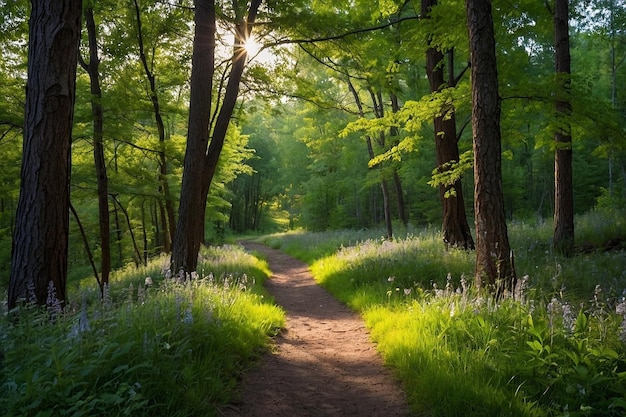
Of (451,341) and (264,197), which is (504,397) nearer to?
(451,341)

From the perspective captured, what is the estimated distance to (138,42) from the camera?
12102 mm

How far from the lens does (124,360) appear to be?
3156mm

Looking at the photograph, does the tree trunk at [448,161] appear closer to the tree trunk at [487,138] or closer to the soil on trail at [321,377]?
the soil on trail at [321,377]

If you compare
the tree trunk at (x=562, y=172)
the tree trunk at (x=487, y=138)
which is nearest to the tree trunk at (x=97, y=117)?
the tree trunk at (x=487, y=138)

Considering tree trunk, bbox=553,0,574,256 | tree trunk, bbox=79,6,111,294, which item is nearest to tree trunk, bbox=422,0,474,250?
tree trunk, bbox=553,0,574,256

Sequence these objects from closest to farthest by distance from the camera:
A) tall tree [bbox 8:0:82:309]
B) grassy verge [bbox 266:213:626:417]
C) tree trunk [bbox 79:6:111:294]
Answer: grassy verge [bbox 266:213:626:417] → tall tree [bbox 8:0:82:309] → tree trunk [bbox 79:6:111:294]

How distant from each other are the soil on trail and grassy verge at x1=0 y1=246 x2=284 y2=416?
0.29 metres

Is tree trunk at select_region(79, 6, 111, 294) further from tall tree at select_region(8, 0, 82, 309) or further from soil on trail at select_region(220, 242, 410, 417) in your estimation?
soil on trail at select_region(220, 242, 410, 417)

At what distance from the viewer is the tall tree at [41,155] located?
407cm

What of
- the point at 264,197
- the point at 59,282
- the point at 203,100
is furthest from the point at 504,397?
the point at 264,197

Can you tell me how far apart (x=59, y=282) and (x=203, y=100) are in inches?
165

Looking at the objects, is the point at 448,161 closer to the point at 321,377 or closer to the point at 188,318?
the point at 321,377

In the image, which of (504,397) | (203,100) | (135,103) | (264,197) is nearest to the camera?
(504,397)

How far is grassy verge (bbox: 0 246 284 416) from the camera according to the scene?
2.62m
